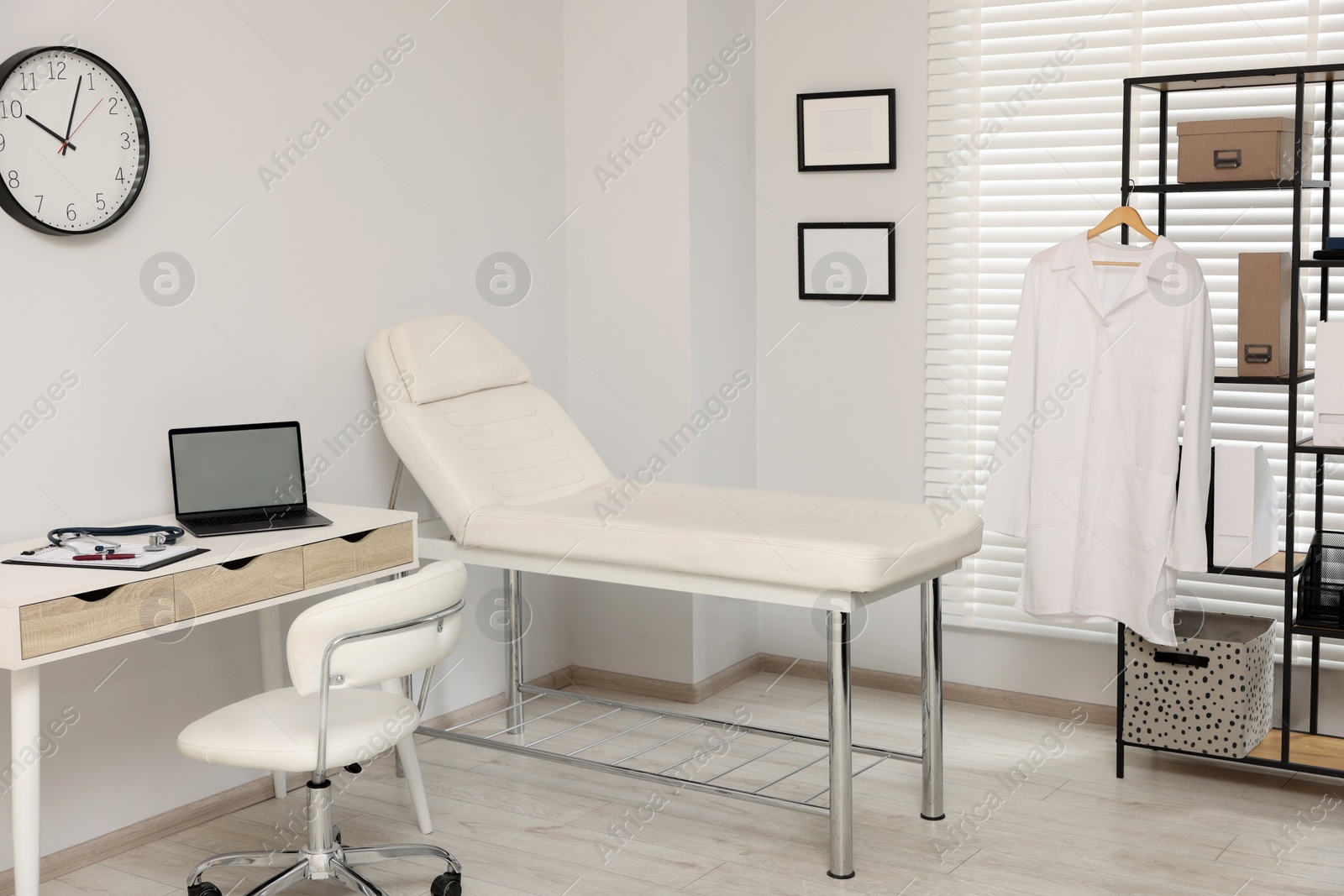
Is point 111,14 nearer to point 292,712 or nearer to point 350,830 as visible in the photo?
point 292,712

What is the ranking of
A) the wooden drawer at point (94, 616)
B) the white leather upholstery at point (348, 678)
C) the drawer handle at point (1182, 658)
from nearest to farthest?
the wooden drawer at point (94, 616) → the white leather upholstery at point (348, 678) → the drawer handle at point (1182, 658)

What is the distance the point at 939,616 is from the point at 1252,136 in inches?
55.9

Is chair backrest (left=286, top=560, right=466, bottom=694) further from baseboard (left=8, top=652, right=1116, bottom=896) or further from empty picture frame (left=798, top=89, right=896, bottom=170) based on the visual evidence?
empty picture frame (left=798, top=89, right=896, bottom=170)

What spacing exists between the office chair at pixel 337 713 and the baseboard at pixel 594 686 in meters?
0.50

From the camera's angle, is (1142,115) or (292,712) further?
(1142,115)

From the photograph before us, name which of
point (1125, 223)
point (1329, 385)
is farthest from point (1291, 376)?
point (1125, 223)

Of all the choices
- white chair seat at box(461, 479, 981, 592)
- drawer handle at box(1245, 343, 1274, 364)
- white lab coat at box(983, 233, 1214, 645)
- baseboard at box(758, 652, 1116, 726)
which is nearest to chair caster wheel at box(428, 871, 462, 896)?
white chair seat at box(461, 479, 981, 592)

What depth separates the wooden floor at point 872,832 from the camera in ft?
9.02

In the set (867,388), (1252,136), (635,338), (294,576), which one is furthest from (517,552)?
(1252,136)

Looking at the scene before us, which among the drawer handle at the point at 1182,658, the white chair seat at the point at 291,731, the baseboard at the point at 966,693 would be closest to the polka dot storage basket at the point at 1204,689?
the drawer handle at the point at 1182,658

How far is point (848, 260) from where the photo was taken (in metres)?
4.11

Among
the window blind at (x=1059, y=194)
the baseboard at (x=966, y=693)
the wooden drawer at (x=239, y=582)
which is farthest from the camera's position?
the baseboard at (x=966, y=693)

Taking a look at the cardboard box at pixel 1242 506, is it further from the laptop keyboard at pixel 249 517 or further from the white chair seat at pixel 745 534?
the laptop keyboard at pixel 249 517

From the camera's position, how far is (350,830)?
9.98 ft
